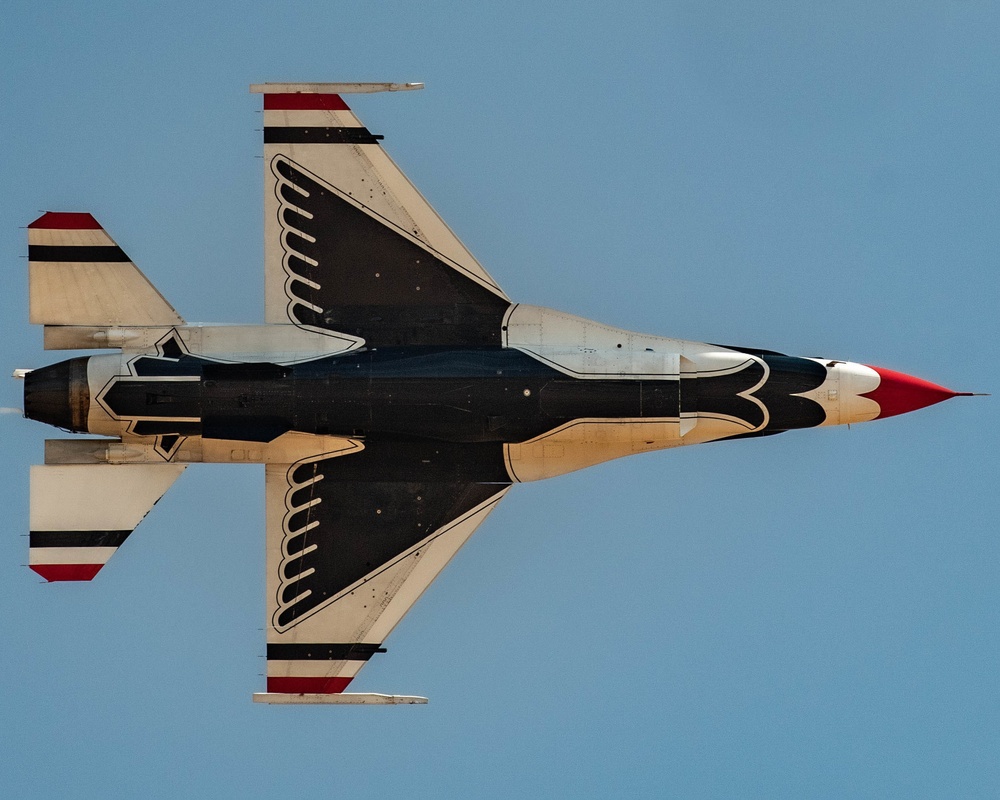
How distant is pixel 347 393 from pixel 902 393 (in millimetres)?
8531

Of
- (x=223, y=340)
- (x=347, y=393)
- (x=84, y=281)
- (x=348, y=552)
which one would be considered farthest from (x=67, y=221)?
(x=348, y=552)

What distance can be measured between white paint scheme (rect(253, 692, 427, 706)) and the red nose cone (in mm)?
8655

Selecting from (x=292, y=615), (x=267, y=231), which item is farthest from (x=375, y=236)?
(x=292, y=615)

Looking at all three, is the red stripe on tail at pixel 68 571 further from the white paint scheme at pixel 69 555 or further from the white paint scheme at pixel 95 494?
the white paint scheme at pixel 95 494

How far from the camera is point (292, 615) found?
22.0 m

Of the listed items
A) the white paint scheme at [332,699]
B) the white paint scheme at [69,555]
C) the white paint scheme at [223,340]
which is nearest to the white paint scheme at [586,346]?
the white paint scheme at [223,340]

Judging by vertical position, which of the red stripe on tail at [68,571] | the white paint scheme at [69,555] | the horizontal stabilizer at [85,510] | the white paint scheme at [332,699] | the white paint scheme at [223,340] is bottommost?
A: the white paint scheme at [332,699]

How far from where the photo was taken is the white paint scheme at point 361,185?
22031mm

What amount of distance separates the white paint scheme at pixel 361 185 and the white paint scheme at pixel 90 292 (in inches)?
76.6

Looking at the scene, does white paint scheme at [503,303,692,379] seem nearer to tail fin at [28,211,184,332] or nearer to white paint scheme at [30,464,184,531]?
tail fin at [28,211,184,332]

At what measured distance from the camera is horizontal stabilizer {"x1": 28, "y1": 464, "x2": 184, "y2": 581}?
21500 mm

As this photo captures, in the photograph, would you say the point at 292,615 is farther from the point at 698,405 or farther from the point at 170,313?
the point at 698,405

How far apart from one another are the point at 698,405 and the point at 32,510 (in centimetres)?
1012

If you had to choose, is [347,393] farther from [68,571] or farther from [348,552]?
[68,571]
